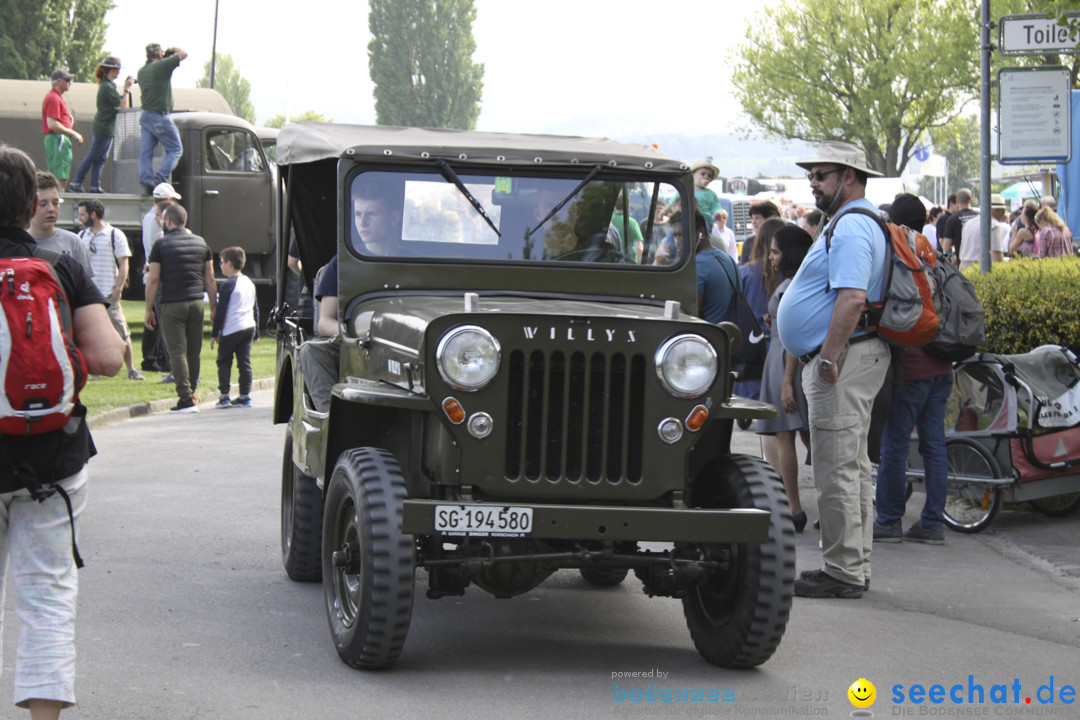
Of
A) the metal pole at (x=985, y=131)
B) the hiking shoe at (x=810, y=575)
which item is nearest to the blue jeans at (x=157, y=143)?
the metal pole at (x=985, y=131)

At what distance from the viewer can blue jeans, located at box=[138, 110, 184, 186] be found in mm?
19516

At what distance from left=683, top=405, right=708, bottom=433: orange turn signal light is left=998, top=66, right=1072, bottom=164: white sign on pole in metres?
6.53

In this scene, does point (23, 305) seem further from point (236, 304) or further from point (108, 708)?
point (236, 304)

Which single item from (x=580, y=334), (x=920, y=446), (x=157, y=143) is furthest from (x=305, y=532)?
(x=157, y=143)

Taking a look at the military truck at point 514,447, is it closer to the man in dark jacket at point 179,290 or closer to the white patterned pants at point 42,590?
the white patterned pants at point 42,590

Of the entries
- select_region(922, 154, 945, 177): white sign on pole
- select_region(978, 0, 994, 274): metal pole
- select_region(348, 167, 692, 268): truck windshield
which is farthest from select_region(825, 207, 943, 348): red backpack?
select_region(922, 154, 945, 177): white sign on pole

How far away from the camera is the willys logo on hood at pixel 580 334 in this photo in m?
5.00

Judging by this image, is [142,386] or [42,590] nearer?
[42,590]

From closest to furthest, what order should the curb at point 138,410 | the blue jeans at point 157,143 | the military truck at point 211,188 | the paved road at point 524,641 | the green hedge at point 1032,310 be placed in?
the paved road at point 524,641 < the green hedge at point 1032,310 < the curb at point 138,410 < the blue jeans at point 157,143 < the military truck at point 211,188

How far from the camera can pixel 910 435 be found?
788 cm

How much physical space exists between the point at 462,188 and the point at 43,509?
110 inches

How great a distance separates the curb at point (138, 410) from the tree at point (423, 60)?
74.6 m

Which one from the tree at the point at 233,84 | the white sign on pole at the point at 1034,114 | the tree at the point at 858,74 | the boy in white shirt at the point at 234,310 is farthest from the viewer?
the tree at the point at 233,84

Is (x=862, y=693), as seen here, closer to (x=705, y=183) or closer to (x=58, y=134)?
(x=705, y=183)
